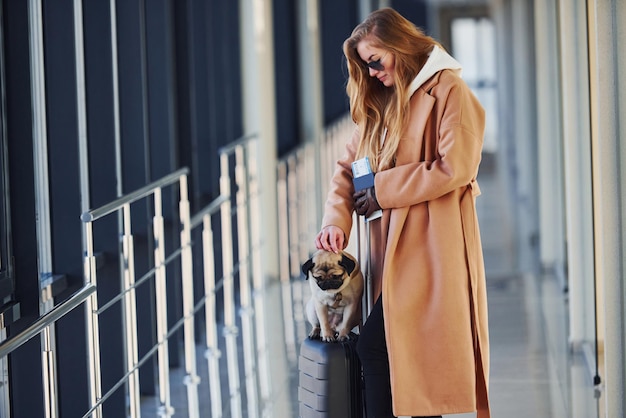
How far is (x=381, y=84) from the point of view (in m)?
2.20

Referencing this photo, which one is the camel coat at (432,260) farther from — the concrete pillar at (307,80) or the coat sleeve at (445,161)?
the concrete pillar at (307,80)

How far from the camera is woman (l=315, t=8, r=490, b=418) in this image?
2.09 meters

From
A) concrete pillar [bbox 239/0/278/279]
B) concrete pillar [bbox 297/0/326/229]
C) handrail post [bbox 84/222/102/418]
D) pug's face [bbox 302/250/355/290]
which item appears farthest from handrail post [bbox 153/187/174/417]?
concrete pillar [bbox 297/0/326/229]

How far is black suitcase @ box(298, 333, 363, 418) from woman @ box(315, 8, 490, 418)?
0.03 meters

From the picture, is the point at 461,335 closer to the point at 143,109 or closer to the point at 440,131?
the point at 440,131

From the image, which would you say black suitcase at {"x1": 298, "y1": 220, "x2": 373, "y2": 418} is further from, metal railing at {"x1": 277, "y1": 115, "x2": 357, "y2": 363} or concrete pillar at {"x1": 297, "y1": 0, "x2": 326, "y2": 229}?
concrete pillar at {"x1": 297, "y1": 0, "x2": 326, "y2": 229}

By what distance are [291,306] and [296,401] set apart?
3.95 feet

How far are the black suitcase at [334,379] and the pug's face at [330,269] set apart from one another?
0.13 m

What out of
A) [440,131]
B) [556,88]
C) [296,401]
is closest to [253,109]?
[556,88]

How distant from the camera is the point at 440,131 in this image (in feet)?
6.84

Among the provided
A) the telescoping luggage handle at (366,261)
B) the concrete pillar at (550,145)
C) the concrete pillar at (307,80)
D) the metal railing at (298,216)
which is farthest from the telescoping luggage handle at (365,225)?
the concrete pillar at (307,80)

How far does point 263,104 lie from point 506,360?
1.71 meters

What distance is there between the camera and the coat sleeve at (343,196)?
7.22 ft

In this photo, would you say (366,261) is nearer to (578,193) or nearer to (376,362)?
(376,362)
